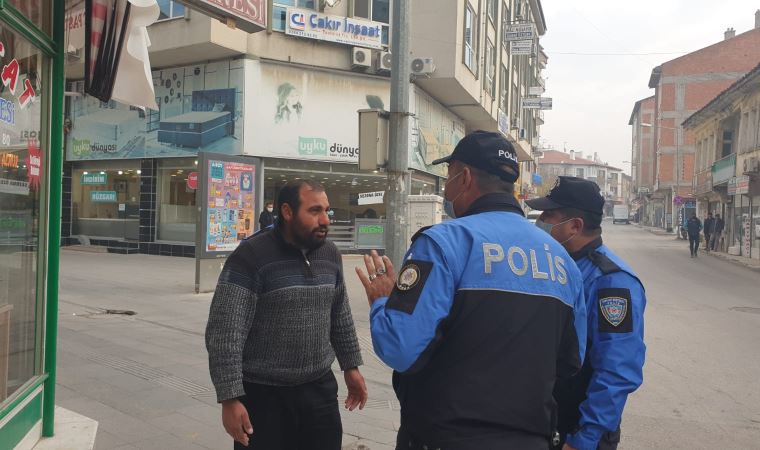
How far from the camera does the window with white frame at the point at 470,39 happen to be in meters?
23.1

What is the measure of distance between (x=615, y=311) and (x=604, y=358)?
0.64ft

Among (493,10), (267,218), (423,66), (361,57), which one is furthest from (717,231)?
(267,218)

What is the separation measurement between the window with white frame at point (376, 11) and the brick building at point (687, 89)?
37176 mm

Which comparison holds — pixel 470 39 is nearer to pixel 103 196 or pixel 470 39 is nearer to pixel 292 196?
pixel 103 196

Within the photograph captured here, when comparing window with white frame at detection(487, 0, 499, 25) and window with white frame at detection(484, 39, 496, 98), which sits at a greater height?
window with white frame at detection(487, 0, 499, 25)

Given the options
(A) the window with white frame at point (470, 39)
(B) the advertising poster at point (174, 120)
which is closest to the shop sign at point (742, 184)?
(A) the window with white frame at point (470, 39)

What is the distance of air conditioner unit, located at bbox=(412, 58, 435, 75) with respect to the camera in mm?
20781

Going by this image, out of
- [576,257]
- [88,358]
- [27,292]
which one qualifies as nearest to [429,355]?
[576,257]

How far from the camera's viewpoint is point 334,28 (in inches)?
785

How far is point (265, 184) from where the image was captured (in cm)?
2066

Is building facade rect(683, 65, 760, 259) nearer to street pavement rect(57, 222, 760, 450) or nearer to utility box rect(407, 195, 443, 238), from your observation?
street pavement rect(57, 222, 760, 450)

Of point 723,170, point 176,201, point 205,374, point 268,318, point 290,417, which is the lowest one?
point 205,374

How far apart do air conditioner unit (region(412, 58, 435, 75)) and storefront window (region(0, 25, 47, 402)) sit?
17661 millimetres

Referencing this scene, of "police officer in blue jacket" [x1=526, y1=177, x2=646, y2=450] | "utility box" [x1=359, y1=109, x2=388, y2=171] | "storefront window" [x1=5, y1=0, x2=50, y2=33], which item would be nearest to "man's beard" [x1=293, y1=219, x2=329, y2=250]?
"police officer in blue jacket" [x1=526, y1=177, x2=646, y2=450]
